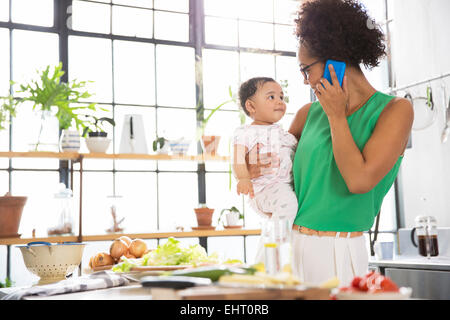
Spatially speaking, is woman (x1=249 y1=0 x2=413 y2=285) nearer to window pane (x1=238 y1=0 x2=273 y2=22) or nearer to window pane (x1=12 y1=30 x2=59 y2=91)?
window pane (x1=12 y1=30 x2=59 y2=91)

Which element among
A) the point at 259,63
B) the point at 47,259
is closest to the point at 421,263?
the point at 47,259

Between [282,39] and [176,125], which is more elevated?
[282,39]

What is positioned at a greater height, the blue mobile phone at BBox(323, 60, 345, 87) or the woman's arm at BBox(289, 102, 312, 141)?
the blue mobile phone at BBox(323, 60, 345, 87)

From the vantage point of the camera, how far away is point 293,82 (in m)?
4.86

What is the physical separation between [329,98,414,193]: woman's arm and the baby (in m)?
0.23

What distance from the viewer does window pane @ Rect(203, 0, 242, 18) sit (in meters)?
4.68

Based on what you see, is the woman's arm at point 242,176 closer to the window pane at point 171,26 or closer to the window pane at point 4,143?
the window pane at point 4,143

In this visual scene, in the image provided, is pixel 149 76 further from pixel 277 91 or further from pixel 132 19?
pixel 277 91

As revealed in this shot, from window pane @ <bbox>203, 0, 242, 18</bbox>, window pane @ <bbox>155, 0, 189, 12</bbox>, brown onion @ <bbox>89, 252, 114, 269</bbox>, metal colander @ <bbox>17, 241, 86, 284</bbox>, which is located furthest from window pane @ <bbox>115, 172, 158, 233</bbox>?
metal colander @ <bbox>17, 241, 86, 284</bbox>

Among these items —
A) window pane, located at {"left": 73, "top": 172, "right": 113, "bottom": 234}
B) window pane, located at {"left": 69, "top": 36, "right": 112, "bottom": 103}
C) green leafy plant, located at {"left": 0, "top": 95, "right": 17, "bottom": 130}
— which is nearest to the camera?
green leafy plant, located at {"left": 0, "top": 95, "right": 17, "bottom": 130}

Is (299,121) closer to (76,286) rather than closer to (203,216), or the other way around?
(76,286)

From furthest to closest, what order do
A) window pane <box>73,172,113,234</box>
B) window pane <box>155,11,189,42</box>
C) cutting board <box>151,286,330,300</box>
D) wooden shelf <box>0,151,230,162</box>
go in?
window pane <box>155,11,189,42</box> → window pane <box>73,172,113,234</box> → wooden shelf <box>0,151,230,162</box> → cutting board <box>151,286,330,300</box>

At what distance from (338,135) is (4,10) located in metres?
3.46
